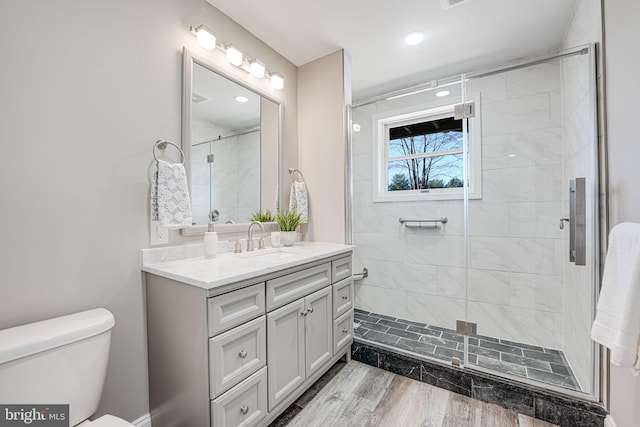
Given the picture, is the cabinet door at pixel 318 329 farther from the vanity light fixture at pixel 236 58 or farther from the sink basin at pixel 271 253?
the vanity light fixture at pixel 236 58

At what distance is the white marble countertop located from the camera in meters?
1.14

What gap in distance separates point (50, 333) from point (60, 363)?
0.11 metres

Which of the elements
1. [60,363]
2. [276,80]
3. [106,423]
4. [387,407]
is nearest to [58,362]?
[60,363]

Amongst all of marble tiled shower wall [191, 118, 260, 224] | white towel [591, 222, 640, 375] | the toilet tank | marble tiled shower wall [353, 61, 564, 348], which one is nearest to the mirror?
marble tiled shower wall [191, 118, 260, 224]

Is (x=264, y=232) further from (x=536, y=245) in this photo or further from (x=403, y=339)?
(x=536, y=245)

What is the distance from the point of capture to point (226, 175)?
6.00 feet

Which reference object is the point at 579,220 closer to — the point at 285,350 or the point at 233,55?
the point at 285,350

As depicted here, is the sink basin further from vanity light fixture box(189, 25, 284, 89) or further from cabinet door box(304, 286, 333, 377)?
vanity light fixture box(189, 25, 284, 89)

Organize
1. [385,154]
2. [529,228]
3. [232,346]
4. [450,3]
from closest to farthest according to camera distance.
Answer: [232,346] → [450,3] → [529,228] → [385,154]

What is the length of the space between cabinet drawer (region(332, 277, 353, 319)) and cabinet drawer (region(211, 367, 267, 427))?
69 cm

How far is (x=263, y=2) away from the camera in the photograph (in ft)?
5.68

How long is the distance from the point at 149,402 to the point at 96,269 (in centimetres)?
75

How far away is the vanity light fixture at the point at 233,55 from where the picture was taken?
1784mm

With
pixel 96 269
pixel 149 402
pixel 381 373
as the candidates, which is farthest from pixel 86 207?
pixel 381 373
